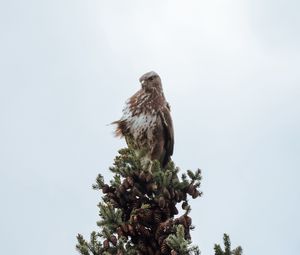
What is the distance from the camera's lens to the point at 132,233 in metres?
5.56

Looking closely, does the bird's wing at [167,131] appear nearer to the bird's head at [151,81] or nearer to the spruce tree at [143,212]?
the bird's head at [151,81]

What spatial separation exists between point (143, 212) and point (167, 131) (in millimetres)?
3090

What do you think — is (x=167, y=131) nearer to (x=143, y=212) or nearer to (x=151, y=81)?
(x=151, y=81)

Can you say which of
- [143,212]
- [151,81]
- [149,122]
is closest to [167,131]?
[149,122]

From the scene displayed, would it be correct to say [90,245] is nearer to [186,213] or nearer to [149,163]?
[186,213]

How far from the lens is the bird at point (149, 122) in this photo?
835 centimetres

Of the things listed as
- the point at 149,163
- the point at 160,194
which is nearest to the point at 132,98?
the point at 149,163

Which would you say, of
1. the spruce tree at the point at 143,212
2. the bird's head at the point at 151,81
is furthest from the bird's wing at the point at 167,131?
the spruce tree at the point at 143,212

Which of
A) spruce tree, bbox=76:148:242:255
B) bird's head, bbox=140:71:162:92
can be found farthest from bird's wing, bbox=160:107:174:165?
spruce tree, bbox=76:148:242:255

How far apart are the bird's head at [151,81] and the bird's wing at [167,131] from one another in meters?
0.37

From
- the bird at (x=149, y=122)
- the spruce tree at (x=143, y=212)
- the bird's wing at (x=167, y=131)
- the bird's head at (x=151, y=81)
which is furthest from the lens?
the bird's head at (x=151, y=81)

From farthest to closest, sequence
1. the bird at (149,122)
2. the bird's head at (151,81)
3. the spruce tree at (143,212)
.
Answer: the bird's head at (151,81) → the bird at (149,122) → the spruce tree at (143,212)

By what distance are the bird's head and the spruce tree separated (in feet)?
8.84

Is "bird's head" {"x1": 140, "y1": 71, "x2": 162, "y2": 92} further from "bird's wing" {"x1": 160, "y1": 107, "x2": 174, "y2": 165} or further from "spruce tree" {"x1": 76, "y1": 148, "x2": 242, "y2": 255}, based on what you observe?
"spruce tree" {"x1": 76, "y1": 148, "x2": 242, "y2": 255}
